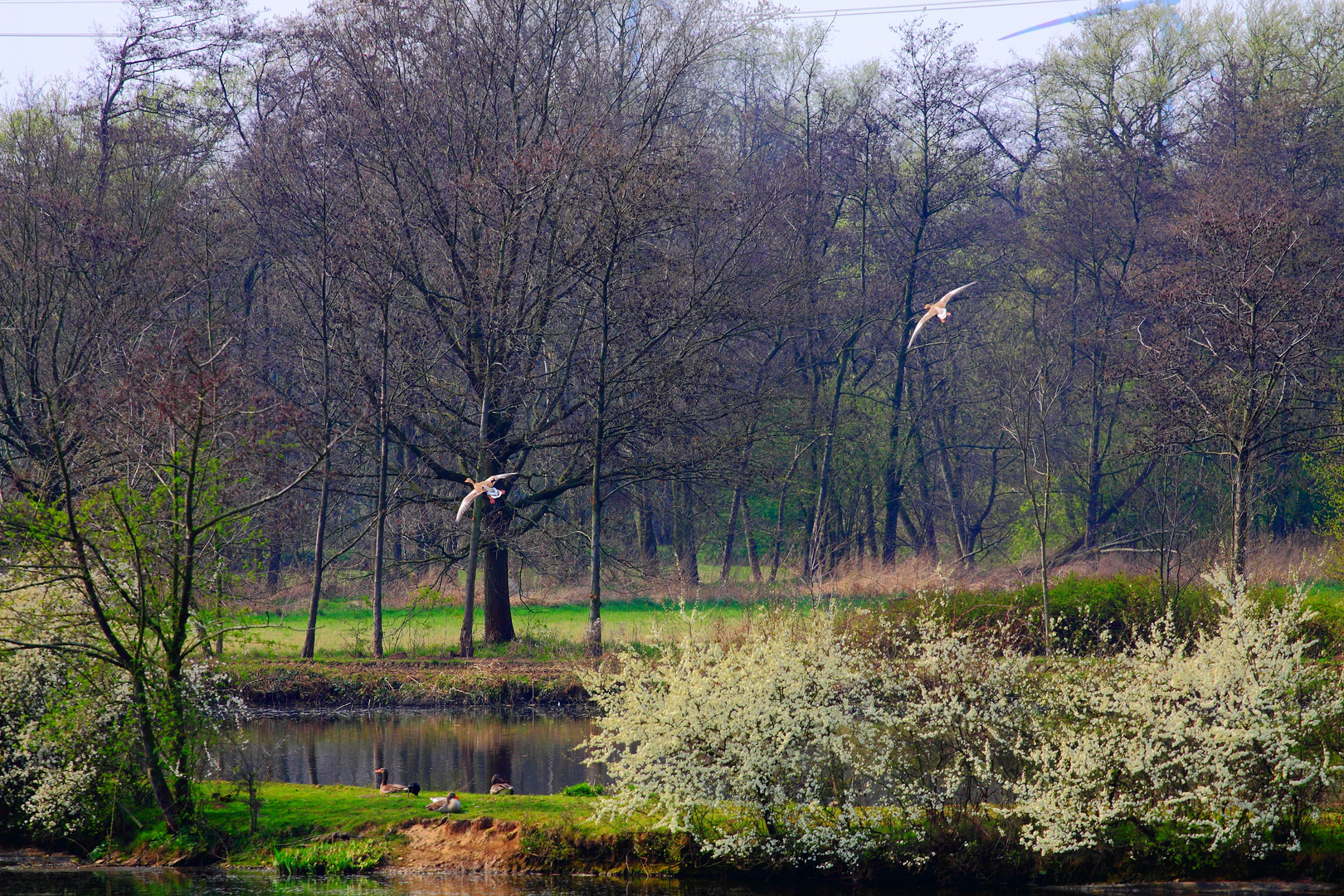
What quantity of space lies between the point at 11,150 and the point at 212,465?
18297 millimetres

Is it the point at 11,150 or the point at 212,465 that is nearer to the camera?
the point at 212,465

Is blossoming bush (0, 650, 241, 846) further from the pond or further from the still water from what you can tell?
the still water

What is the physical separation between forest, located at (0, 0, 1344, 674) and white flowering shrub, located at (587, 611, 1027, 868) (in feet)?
19.5

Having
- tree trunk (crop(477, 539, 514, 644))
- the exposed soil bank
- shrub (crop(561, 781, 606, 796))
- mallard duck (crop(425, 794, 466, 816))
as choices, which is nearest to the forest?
tree trunk (crop(477, 539, 514, 644))

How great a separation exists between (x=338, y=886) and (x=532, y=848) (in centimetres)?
219

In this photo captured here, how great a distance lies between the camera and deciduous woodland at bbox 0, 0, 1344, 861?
16.6 metres

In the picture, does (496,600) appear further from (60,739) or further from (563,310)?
(60,739)

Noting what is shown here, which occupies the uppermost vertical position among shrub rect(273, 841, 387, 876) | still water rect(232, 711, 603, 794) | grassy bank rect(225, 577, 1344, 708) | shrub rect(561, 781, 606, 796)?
grassy bank rect(225, 577, 1344, 708)

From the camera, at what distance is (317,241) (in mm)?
27125

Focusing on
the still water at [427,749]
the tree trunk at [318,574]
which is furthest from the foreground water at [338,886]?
the tree trunk at [318,574]

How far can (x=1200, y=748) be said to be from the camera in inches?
483

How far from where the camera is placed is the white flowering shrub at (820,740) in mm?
12680

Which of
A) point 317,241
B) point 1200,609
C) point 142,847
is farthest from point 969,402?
point 142,847

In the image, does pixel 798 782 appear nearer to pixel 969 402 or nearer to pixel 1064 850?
pixel 1064 850
